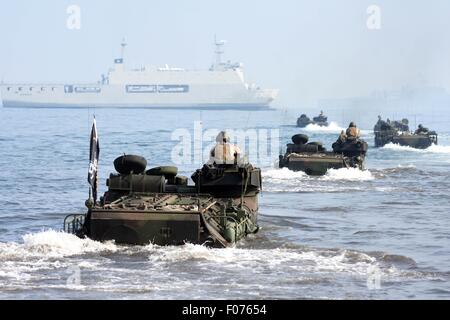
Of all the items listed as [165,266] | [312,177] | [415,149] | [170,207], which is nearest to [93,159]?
[170,207]

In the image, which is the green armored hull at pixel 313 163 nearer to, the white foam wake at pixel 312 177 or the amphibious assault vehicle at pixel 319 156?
the amphibious assault vehicle at pixel 319 156

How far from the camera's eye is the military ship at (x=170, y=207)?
977 inches

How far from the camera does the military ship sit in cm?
2483

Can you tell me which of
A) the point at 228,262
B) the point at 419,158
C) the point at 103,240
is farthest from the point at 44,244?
the point at 419,158

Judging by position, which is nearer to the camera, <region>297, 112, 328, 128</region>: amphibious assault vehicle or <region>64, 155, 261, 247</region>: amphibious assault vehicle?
<region>64, 155, 261, 247</region>: amphibious assault vehicle

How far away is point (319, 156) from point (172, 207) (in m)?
26.6

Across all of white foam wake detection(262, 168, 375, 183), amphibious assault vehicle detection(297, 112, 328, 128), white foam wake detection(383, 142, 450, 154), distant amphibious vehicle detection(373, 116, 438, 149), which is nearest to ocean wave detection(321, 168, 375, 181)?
white foam wake detection(262, 168, 375, 183)

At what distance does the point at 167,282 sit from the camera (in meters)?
22.2

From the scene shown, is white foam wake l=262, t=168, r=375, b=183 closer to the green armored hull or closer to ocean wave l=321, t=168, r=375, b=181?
ocean wave l=321, t=168, r=375, b=181

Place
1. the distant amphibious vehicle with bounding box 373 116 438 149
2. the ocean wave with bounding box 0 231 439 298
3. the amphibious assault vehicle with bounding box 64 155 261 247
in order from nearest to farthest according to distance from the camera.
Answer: the ocean wave with bounding box 0 231 439 298 < the amphibious assault vehicle with bounding box 64 155 261 247 < the distant amphibious vehicle with bounding box 373 116 438 149

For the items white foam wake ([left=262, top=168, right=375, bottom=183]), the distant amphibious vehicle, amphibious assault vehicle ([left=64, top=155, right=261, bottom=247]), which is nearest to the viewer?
amphibious assault vehicle ([left=64, top=155, right=261, bottom=247])


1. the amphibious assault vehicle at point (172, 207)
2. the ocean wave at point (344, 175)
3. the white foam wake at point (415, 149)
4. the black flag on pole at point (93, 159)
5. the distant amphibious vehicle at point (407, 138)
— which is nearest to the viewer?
the amphibious assault vehicle at point (172, 207)

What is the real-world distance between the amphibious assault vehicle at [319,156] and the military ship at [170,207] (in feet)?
66.8

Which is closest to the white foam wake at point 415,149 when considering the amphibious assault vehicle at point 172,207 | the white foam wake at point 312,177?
the white foam wake at point 312,177
